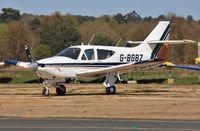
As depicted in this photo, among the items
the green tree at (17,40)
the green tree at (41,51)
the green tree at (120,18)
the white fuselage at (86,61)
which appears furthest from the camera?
the green tree at (120,18)

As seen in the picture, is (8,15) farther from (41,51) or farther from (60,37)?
(41,51)

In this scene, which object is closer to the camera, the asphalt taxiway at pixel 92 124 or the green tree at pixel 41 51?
the asphalt taxiway at pixel 92 124

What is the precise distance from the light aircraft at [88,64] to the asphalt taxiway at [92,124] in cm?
1005

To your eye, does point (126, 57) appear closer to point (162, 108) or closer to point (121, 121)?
point (162, 108)

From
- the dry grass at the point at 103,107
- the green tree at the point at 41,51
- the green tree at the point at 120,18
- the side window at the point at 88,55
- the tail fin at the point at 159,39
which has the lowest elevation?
the dry grass at the point at 103,107

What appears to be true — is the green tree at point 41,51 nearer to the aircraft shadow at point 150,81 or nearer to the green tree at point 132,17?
the aircraft shadow at point 150,81

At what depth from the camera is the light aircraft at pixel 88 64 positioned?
2836 centimetres

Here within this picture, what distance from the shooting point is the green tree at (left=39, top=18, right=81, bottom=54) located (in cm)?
9238

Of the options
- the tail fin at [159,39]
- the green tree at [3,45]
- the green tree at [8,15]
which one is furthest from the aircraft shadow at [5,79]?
the green tree at [8,15]

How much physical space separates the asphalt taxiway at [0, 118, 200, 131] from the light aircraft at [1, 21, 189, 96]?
10.0 meters

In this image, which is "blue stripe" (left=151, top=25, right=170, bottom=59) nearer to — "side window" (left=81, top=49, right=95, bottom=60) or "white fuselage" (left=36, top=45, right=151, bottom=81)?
"white fuselage" (left=36, top=45, right=151, bottom=81)

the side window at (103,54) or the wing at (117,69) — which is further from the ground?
the side window at (103,54)

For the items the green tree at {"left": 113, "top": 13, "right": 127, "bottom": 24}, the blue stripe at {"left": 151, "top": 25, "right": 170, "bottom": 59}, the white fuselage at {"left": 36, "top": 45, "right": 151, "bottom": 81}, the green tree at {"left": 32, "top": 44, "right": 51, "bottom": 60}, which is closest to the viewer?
the white fuselage at {"left": 36, "top": 45, "right": 151, "bottom": 81}

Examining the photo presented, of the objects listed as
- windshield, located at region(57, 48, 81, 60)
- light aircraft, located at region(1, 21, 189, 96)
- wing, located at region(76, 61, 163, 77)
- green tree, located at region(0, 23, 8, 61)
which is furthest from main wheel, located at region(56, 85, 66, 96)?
green tree, located at region(0, 23, 8, 61)
